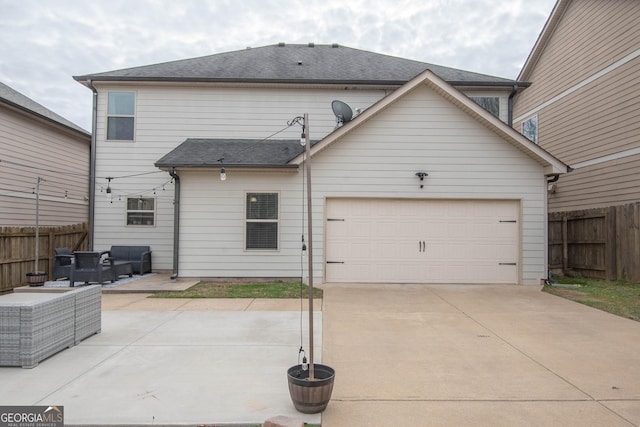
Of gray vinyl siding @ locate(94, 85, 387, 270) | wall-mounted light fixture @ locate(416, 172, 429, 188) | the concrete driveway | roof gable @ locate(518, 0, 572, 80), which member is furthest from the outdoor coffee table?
roof gable @ locate(518, 0, 572, 80)

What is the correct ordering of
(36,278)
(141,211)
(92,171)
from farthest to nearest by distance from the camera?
(141,211) < (92,171) < (36,278)

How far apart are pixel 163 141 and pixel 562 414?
11.9 m

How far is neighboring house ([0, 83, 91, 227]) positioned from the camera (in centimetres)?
1202

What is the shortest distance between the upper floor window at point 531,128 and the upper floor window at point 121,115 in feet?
50.1

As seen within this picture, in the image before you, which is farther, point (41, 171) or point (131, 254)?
point (41, 171)

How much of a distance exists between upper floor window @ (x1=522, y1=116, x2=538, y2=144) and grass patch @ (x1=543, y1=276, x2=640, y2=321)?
25.1 ft

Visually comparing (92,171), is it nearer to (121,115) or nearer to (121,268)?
(121,115)

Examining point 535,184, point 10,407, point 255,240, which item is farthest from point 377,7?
point 10,407

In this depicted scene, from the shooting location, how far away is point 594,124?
43.9ft

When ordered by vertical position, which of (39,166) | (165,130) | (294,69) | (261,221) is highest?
(294,69)

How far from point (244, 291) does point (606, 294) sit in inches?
323

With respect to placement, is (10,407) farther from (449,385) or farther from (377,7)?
(377,7)

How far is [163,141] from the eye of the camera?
491 inches

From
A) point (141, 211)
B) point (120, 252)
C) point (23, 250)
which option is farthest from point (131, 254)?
point (23, 250)
